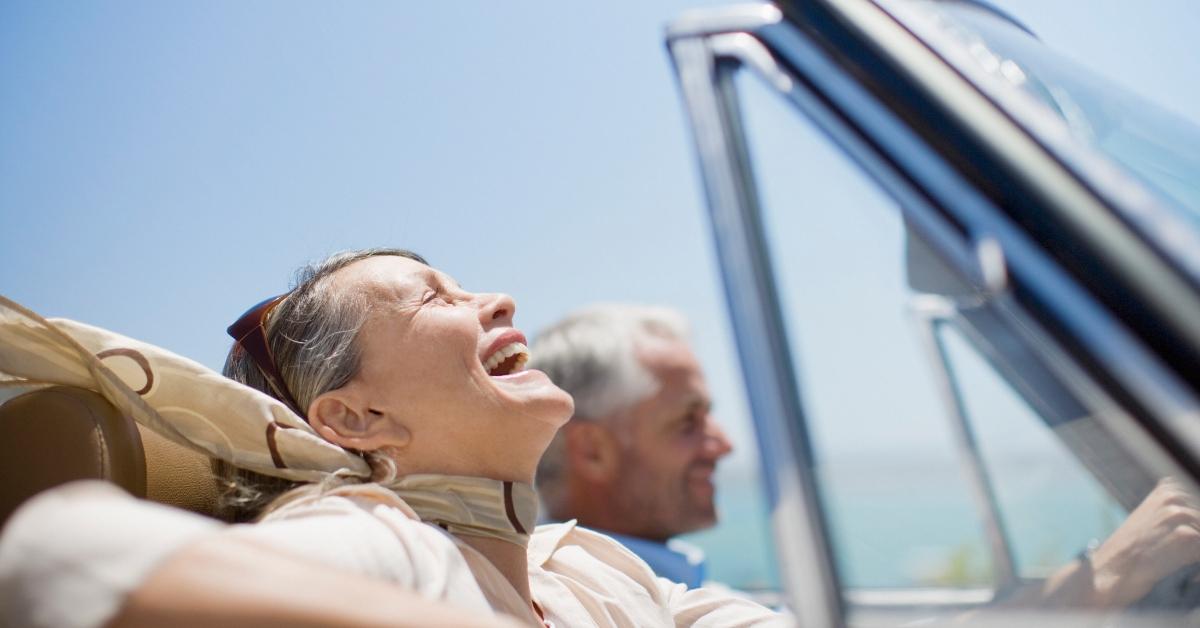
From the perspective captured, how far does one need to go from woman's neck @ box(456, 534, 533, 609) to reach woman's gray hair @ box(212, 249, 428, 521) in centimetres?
22

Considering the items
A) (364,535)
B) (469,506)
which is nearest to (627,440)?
(469,506)

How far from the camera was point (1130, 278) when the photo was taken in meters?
0.78

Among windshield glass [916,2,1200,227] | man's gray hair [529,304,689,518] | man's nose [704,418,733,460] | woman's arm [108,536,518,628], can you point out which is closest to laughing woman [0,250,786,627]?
woman's arm [108,536,518,628]

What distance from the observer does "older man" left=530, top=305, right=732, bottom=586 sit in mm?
3883

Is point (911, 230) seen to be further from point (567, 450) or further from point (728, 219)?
point (567, 450)

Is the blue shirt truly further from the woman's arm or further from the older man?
the woman's arm

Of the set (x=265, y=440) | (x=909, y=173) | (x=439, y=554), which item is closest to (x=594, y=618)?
(x=439, y=554)

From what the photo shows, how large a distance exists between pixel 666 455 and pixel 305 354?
7.14 feet

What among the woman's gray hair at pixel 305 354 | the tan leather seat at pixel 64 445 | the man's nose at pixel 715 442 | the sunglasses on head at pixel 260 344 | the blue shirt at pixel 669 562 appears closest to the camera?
the tan leather seat at pixel 64 445

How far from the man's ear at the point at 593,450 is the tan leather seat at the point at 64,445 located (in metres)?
2.40

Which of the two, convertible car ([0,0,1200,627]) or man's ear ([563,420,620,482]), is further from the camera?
man's ear ([563,420,620,482])

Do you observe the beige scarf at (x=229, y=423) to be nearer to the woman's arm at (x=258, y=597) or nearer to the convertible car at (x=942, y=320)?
the woman's arm at (x=258, y=597)

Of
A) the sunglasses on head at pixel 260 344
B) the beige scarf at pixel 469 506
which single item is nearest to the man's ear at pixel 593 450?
the sunglasses on head at pixel 260 344

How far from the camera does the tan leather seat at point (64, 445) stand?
1468 millimetres
